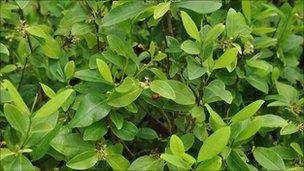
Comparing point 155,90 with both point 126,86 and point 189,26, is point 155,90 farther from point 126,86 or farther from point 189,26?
point 189,26

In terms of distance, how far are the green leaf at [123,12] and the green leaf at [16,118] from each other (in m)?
0.42

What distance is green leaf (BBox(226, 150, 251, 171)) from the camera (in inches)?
61.9

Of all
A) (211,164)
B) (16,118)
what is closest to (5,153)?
(16,118)

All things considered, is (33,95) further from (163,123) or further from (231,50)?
(231,50)

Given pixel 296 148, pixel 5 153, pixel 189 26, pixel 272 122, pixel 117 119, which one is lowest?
pixel 296 148

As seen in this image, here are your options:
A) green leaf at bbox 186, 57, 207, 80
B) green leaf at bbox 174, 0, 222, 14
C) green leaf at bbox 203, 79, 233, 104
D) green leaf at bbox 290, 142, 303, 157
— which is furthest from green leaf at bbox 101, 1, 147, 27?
green leaf at bbox 290, 142, 303, 157

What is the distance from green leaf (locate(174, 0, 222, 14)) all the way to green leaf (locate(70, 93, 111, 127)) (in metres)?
0.41

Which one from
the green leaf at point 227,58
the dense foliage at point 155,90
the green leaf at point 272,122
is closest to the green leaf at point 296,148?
the dense foliage at point 155,90

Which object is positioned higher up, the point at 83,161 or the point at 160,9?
the point at 160,9

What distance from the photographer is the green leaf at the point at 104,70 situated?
1.64 m

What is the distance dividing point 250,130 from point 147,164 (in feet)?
1.09

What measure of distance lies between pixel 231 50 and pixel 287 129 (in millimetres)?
360

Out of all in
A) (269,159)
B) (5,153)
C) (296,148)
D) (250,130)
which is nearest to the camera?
(5,153)

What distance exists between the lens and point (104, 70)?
5.42 feet
